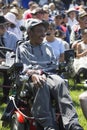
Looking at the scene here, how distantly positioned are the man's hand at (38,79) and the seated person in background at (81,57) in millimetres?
4554

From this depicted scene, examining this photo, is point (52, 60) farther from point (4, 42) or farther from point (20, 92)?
point (4, 42)

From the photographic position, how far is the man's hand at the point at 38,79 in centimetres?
576

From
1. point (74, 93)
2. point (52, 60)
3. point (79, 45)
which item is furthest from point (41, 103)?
point (79, 45)

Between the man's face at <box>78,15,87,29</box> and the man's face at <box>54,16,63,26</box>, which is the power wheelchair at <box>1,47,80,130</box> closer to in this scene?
the man's face at <box>78,15,87,29</box>

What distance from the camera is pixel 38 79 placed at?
5.78 m

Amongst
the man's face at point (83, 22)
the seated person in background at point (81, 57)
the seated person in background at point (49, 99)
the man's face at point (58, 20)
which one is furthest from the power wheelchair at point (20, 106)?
the man's face at point (58, 20)

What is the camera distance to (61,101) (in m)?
5.72

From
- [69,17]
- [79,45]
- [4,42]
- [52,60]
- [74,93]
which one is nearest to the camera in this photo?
[52,60]

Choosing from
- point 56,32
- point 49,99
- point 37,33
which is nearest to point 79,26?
point 56,32

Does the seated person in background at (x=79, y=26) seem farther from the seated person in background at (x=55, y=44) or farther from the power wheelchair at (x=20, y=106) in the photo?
the power wheelchair at (x=20, y=106)

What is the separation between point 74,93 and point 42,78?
3.96 meters

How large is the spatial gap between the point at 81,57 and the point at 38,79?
486 centimetres

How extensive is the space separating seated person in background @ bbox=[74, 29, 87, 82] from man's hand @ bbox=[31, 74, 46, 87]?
455 cm

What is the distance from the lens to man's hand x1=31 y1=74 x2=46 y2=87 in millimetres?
5762
